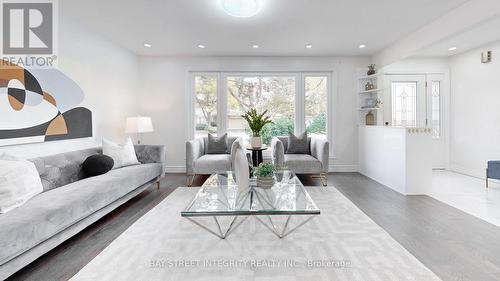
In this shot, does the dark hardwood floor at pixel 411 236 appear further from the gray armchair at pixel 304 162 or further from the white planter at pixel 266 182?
the white planter at pixel 266 182

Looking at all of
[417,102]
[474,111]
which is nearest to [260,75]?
[417,102]

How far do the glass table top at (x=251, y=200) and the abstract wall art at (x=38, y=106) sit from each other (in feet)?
6.70

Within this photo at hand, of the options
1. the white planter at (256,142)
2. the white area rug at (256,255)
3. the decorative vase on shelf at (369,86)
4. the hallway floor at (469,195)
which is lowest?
the white area rug at (256,255)

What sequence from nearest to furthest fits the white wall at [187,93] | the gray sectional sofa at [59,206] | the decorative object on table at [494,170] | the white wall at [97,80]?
the gray sectional sofa at [59,206] → the white wall at [97,80] → the decorative object on table at [494,170] → the white wall at [187,93]

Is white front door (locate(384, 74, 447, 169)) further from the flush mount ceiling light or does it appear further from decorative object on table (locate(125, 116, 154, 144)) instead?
decorative object on table (locate(125, 116, 154, 144))

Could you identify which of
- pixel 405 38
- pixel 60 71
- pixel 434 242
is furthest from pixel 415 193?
pixel 60 71

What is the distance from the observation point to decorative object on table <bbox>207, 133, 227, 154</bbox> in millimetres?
4949

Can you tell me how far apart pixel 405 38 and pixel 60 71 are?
531 centimetres

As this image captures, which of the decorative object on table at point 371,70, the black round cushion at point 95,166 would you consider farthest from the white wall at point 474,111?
the black round cushion at point 95,166

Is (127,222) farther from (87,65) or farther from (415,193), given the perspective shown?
(415,193)

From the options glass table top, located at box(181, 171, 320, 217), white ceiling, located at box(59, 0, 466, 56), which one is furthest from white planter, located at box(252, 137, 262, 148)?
white ceiling, located at box(59, 0, 466, 56)

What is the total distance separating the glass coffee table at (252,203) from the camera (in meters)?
1.96

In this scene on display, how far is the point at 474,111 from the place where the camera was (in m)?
4.93

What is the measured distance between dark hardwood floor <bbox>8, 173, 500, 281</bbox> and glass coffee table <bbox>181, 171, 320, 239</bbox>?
92 centimetres
